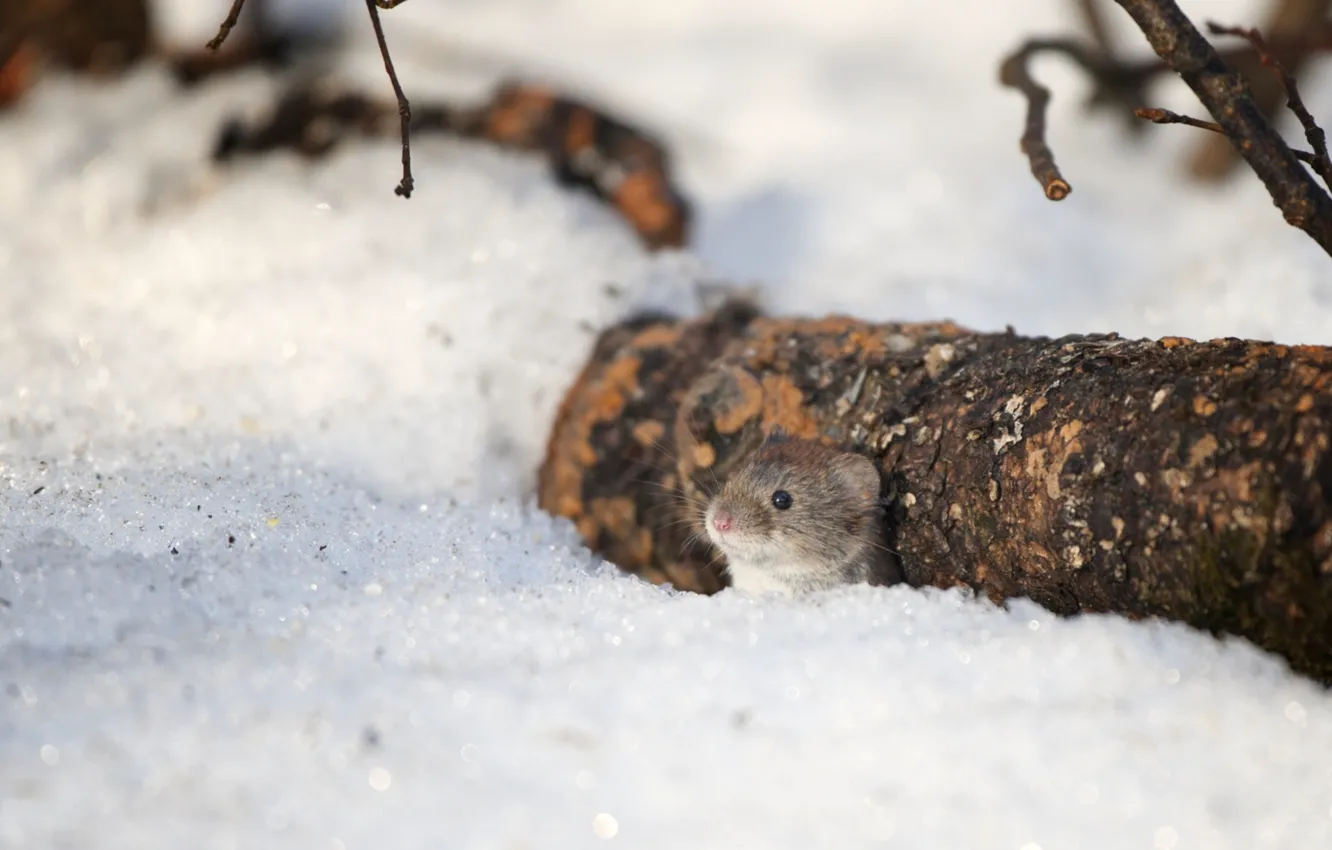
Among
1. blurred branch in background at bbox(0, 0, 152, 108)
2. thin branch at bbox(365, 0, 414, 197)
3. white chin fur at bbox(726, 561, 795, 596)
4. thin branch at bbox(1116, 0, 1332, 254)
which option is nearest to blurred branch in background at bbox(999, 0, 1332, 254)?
thin branch at bbox(1116, 0, 1332, 254)

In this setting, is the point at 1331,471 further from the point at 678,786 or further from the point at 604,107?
the point at 604,107

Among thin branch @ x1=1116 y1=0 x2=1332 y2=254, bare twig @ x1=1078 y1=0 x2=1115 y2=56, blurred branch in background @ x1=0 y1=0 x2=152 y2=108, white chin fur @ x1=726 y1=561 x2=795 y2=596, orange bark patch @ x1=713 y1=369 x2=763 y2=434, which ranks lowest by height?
blurred branch in background @ x1=0 y1=0 x2=152 y2=108

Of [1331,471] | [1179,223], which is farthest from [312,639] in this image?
[1179,223]

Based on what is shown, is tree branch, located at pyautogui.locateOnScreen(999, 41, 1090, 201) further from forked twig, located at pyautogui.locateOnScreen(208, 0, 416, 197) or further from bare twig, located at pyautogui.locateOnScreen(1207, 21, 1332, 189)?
forked twig, located at pyautogui.locateOnScreen(208, 0, 416, 197)

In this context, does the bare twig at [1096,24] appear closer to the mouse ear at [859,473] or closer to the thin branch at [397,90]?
the mouse ear at [859,473]

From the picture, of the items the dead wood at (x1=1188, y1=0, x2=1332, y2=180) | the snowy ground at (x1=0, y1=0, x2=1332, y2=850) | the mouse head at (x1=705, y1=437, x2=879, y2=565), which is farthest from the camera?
the dead wood at (x1=1188, y1=0, x2=1332, y2=180)

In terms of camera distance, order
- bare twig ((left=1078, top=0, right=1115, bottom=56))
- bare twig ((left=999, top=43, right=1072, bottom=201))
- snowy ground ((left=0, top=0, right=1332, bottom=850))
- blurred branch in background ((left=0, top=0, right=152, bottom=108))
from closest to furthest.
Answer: snowy ground ((left=0, top=0, right=1332, bottom=850)), bare twig ((left=999, top=43, right=1072, bottom=201)), blurred branch in background ((left=0, top=0, right=152, bottom=108)), bare twig ((left=1078, top=0, right=1115, bottom=56))

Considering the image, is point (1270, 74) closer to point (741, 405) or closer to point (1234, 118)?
point (1234, 118)
